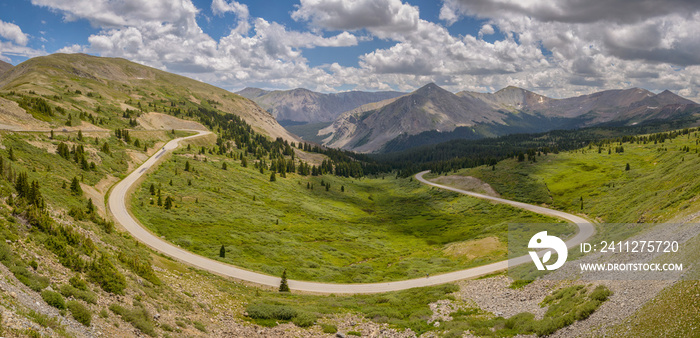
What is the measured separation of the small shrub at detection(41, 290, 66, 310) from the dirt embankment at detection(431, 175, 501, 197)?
14713 centimetres

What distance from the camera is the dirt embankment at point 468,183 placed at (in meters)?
151

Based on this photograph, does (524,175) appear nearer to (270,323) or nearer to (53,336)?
(270,323)

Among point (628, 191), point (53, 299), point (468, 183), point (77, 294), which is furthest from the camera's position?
point (468, 183)

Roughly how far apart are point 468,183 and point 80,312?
167684mm

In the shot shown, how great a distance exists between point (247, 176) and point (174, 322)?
126 meters

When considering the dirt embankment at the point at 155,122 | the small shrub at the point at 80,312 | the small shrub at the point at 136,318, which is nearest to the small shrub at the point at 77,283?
the small shrub at the point at 136,318

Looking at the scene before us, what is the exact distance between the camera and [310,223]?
109312mm

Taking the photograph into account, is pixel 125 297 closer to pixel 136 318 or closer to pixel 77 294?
pixel 136 318

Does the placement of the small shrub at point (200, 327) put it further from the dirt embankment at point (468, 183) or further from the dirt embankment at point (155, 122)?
the dirt embankment at point (155, 122)

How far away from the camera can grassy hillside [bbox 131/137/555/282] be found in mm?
64750

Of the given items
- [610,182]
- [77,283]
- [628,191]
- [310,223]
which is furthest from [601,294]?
[610,182]

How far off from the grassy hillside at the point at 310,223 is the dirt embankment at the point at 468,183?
1169cm

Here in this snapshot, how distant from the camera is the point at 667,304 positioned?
21016mm

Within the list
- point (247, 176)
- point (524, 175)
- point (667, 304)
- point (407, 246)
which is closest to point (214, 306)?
point (667, 304)
